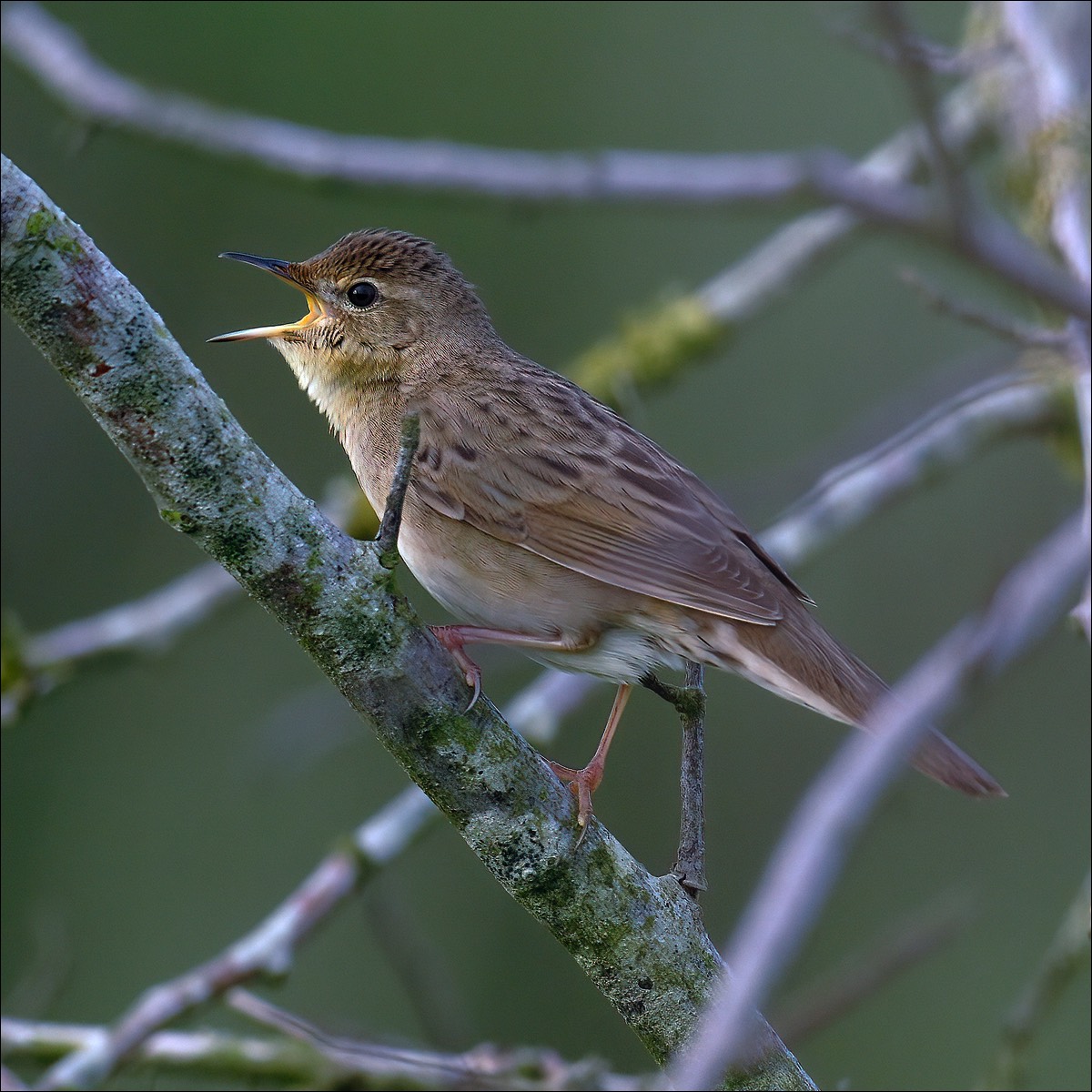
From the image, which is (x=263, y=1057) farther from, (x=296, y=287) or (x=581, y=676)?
(x=296, y=287)

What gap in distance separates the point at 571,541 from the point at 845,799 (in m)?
1.90

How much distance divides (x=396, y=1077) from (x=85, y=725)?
4436 mm

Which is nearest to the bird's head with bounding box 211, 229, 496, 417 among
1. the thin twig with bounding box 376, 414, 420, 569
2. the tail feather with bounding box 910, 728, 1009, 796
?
the thin twig with bounding box 376, 414, 420, 569

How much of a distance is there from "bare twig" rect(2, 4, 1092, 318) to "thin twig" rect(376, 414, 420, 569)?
40 centimetres

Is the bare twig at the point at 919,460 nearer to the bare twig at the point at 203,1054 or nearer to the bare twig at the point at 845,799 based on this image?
the bare twig at the point at 203,1054

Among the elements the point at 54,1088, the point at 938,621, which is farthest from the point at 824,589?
the point at 54,1088

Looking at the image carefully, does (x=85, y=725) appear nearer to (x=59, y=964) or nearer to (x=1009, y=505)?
(x=59, y=964)

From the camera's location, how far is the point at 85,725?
7.30m

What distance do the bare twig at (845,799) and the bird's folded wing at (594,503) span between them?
1.49m

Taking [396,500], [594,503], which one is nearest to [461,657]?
[396,500]

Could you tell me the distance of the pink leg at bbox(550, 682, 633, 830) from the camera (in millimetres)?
2532

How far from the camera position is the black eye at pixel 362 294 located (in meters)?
4.06

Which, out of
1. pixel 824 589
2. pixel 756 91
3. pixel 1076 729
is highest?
pixel 756 91

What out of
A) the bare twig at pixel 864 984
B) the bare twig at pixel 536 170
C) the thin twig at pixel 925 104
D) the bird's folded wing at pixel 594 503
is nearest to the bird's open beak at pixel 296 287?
the bare twig at pixel 536 170
